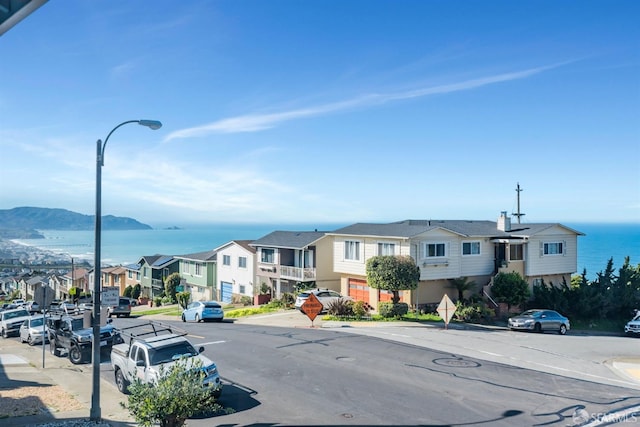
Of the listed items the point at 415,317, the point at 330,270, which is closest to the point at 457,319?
the point at 415,317

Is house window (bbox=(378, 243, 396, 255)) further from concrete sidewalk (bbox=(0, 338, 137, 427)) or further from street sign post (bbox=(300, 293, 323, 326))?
concrete sidewalk (bbox=(0, 338, 137, 427))

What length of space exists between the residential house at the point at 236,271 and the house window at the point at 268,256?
2.62 m

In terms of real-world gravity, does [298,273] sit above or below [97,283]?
below

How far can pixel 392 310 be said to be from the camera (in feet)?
113

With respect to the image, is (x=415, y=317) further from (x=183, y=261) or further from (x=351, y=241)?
(x=183, y=261)

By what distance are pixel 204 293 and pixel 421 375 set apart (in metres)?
49.9

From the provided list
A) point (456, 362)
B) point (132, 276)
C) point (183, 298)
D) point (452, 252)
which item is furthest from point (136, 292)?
point (456, 362)

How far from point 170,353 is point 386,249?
82.6ft

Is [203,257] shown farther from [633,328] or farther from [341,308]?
[633,328]

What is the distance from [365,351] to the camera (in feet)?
74.6

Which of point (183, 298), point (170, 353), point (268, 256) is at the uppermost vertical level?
point (268, 256)

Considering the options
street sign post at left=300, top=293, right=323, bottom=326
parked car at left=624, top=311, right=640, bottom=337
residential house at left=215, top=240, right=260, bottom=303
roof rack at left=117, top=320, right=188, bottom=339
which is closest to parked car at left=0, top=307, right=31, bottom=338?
roof rack at left=117, top=320, right=188, bottom=339

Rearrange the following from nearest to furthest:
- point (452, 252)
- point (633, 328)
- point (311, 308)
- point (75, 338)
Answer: point (75, 338)
point (311, 308)
point (633, 328)
point (452, 252)

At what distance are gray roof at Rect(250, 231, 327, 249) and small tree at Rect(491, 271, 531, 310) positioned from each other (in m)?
14.5
